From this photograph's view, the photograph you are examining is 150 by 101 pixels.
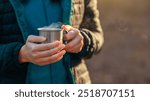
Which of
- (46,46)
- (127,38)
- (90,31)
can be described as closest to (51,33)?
(46,46)

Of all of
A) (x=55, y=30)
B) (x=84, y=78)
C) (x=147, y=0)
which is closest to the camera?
(x=55, y=30)

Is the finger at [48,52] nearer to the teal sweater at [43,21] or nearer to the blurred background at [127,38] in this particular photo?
the teal sweater at [43,21]

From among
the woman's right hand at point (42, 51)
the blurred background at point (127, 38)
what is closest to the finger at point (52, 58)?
the woman's right hand at point (42, 51)

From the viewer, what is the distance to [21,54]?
727 mm

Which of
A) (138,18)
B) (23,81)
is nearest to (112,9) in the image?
(138,18)

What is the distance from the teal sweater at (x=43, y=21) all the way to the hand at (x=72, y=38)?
0.10 ft

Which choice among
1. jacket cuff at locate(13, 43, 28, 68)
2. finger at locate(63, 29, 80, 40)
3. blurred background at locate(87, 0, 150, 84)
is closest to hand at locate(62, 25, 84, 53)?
finger at locate(63, 29, 80, 40)

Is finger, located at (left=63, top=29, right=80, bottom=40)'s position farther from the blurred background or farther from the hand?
the blurred background

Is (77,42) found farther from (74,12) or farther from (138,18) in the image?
(138,18)

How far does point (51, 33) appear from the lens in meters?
0.68

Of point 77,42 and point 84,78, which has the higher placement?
point 77,42

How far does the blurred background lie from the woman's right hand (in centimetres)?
31

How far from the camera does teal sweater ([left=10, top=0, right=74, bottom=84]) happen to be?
72cm

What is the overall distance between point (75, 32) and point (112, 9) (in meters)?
0.36
